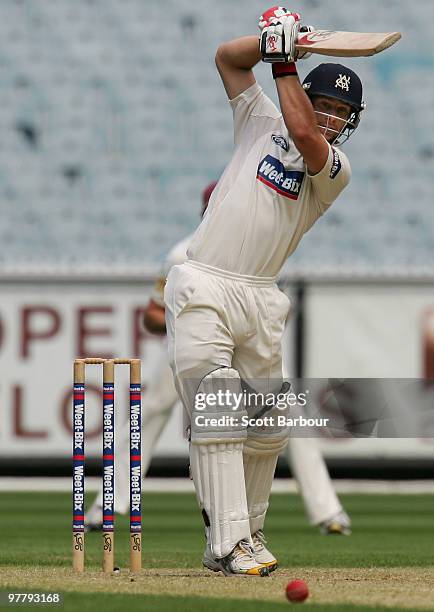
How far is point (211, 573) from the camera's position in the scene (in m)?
4.89

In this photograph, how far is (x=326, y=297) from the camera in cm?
1160

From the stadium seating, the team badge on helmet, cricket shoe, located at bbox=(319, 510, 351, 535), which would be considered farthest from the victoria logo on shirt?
the stadium seating

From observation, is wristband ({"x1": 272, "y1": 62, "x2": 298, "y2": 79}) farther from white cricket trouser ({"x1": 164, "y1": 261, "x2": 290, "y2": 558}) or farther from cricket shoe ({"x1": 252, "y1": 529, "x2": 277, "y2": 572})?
cricket shoe ({"x1": 252, "y1": 529, "x2": 277, "y2": 572})

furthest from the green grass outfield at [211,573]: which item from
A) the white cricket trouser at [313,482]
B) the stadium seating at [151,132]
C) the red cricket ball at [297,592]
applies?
the stadium seating at [151,132]

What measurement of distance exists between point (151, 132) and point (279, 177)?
9898 millimetres

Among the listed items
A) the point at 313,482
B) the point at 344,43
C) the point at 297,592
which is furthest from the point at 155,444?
the point at 297,592

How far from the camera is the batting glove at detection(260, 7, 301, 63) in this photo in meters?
4.54

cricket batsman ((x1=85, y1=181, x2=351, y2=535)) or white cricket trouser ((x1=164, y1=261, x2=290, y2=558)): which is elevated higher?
white cricket trouser ((x1=164, y1=261, x2=290, y2=558))

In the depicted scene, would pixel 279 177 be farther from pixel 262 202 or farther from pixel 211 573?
pixel 211 573

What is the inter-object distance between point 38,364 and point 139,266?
3.67ft

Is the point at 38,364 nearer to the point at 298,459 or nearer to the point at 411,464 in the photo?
the point at 411,464

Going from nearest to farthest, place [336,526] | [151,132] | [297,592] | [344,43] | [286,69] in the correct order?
[297,592] < [344,43] < [286,69] < [336,526] < [151,132]

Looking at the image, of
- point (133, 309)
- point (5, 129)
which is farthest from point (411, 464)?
point (5, 129)

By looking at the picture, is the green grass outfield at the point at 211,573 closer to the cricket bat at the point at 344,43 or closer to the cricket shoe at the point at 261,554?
the cricket shoe at the point at 261,554
